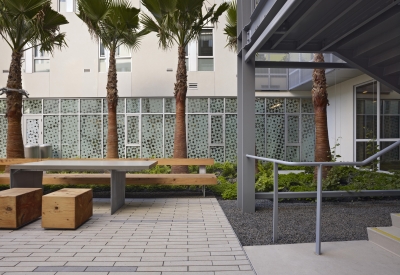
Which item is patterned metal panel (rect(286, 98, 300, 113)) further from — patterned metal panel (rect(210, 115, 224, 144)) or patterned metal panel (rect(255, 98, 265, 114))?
patterned metal panel (rect(210, 115, 224, 144))

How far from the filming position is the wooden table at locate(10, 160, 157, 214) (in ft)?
16.5

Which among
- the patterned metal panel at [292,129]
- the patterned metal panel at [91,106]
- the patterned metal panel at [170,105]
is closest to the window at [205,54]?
the patterned metal panel at [170,105]

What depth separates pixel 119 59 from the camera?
1234 cm

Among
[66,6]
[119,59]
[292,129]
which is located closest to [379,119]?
[292,129]

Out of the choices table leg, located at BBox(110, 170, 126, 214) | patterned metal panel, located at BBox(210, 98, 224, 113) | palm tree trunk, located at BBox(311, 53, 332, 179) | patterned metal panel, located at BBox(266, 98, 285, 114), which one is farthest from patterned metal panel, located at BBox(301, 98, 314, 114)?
table leg, located at BBox(110, 170, 126, 214)

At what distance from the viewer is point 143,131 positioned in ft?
41.1

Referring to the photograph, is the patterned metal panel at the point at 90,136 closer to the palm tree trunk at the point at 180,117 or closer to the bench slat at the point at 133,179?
the palm tree trunk at the point at 180,117

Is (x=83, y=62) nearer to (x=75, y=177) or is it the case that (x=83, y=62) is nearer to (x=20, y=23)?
(x=20, y=23)

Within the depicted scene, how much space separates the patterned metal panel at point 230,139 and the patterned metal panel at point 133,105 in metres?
3.63

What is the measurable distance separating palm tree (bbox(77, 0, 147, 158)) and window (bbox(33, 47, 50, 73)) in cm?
464

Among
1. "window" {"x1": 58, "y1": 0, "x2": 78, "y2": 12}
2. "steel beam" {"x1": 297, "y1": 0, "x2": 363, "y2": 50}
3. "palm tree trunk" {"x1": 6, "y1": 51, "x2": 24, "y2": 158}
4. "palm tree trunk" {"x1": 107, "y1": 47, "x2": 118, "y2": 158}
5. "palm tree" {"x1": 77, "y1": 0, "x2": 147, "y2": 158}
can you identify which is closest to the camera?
"steel beam" {"x1": 297, "y1": 0, "x2": 363, "y2": 50}

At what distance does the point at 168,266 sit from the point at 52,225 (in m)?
2.14

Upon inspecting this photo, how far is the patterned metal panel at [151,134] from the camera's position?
12508 mm

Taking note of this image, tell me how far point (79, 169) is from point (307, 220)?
375cm
